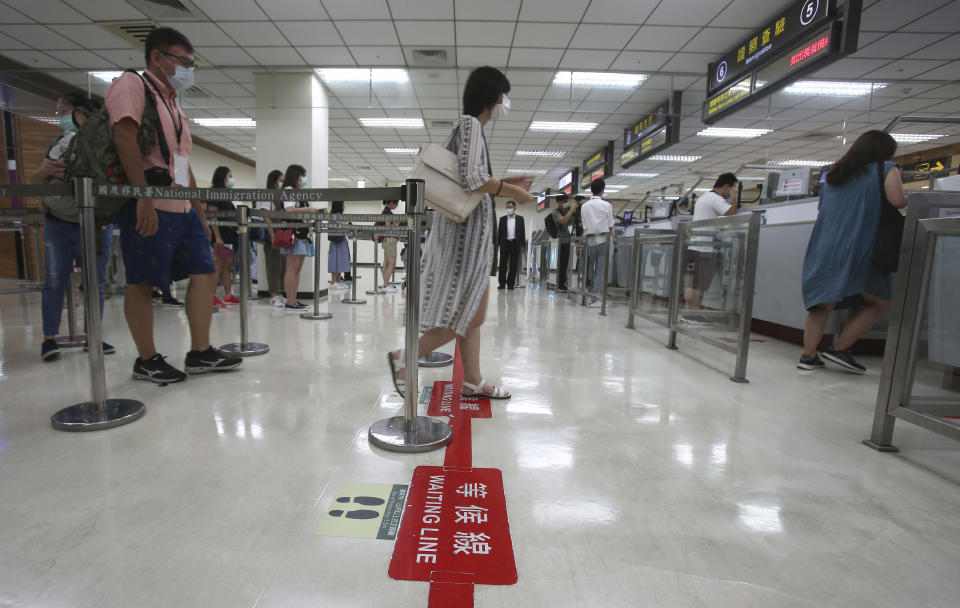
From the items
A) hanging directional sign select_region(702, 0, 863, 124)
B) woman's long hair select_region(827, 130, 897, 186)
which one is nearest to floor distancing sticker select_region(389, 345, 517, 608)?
woman's long hair select_region(827, 130, 897, 186)

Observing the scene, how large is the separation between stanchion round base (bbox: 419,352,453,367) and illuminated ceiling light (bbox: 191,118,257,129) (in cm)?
848

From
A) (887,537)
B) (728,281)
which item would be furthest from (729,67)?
(887,537)

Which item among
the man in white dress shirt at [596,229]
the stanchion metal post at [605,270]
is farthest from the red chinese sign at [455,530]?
the man in white dress shirt at [596,229]

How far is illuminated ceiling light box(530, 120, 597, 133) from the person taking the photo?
8.88m

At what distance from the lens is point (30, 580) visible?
0.83 metres

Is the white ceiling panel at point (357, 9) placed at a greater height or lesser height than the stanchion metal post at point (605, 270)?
greater

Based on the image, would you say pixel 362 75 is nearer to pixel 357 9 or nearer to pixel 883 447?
pixel 357 9

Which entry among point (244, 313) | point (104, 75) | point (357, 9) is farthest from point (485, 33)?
point (104, 75)

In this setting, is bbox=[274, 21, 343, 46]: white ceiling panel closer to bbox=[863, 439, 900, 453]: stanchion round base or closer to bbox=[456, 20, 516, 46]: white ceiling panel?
bbox=[456, 20, 516, 46]: white ceiling panel

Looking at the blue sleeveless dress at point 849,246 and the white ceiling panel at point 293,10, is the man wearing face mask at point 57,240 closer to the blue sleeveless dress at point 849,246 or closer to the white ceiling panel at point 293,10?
the white ceiling panel at point 293,10

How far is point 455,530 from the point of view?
1.02 metres

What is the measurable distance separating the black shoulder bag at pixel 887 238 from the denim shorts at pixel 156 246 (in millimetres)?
3628

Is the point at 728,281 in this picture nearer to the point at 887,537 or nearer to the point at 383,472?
the point at 887,537

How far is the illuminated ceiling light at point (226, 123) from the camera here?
28.9ft
